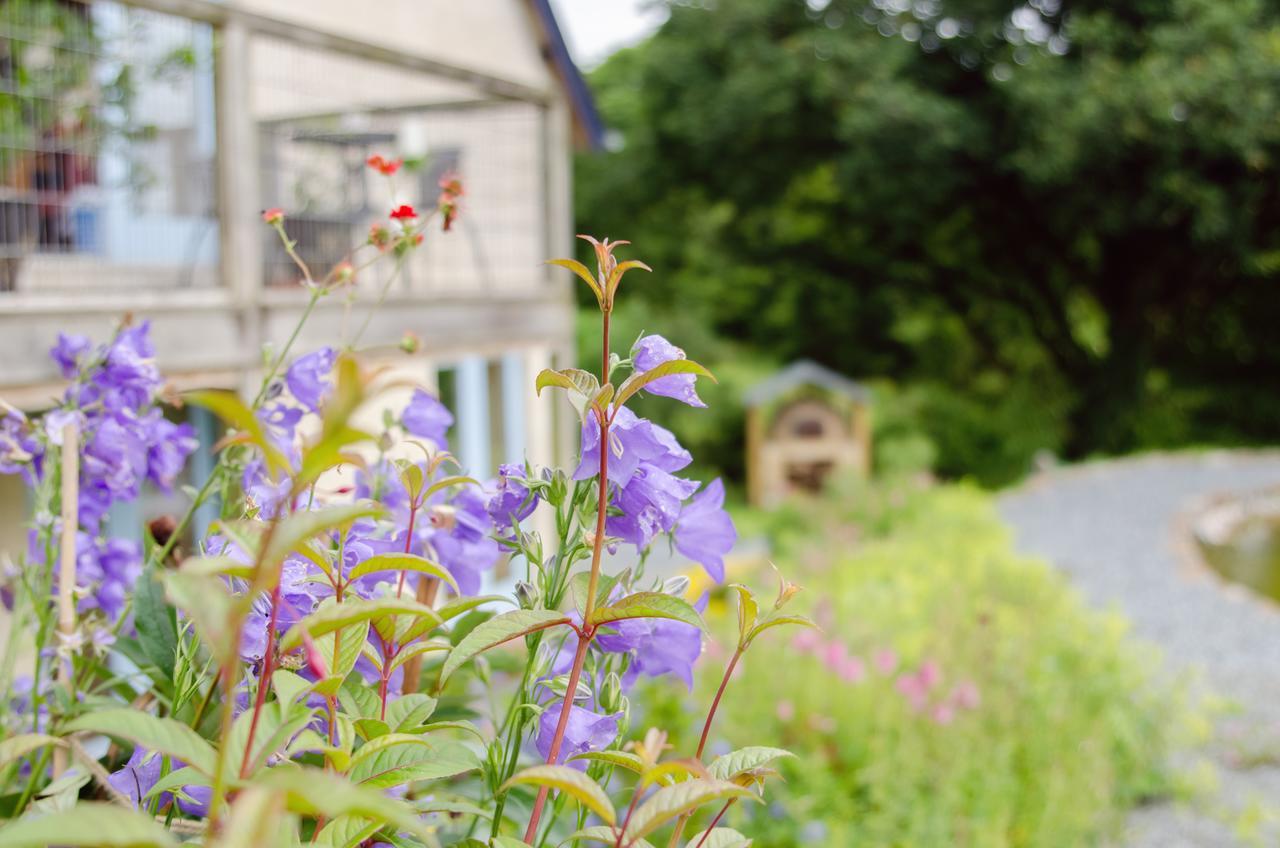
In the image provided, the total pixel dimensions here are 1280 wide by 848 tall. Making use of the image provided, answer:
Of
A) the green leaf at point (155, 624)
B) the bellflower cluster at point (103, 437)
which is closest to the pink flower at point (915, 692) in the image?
the bellflower cluster at point (103, 437)

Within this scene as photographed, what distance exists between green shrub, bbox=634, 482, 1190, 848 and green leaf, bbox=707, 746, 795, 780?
1.79m

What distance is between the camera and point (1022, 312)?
13164 mm

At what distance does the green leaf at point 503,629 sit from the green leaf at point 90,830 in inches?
8.3

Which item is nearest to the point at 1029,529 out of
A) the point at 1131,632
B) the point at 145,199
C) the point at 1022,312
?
the point at 1131,632

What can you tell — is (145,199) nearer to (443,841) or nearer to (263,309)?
(263,309)

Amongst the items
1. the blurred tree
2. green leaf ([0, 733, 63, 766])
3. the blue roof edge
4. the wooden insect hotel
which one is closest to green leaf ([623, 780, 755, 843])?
green leaf ([0, 733, 63, 766])

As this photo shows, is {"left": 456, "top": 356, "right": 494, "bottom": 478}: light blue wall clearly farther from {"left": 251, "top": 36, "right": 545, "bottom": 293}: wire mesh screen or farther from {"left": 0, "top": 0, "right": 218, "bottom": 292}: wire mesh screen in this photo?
{"left": 0, "top": 0, "right": 218, "bottom": 292}: wire mesh screen

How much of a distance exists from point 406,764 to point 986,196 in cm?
1193

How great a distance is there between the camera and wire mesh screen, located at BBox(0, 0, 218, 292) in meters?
3.99

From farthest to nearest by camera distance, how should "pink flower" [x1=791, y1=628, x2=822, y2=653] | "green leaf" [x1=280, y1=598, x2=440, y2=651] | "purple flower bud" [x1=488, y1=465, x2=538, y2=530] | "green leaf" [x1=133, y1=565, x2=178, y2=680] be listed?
"pink flower" [x1=791, y1=628, x2=822, y2=653], "green leaf" [x1=133, y1=565, x2=178, y2=680], "purple flower bud" [x1=488, y1=465, x2=538, y2=530], "green leaf" [x1=280, y1=598, x2=440, y2=651]

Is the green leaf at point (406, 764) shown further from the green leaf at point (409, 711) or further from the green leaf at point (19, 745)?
the green leaf at point (19, 745)

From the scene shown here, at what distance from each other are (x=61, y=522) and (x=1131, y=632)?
588cm

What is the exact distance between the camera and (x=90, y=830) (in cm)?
35

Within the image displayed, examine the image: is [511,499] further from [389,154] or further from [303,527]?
[389,154]
